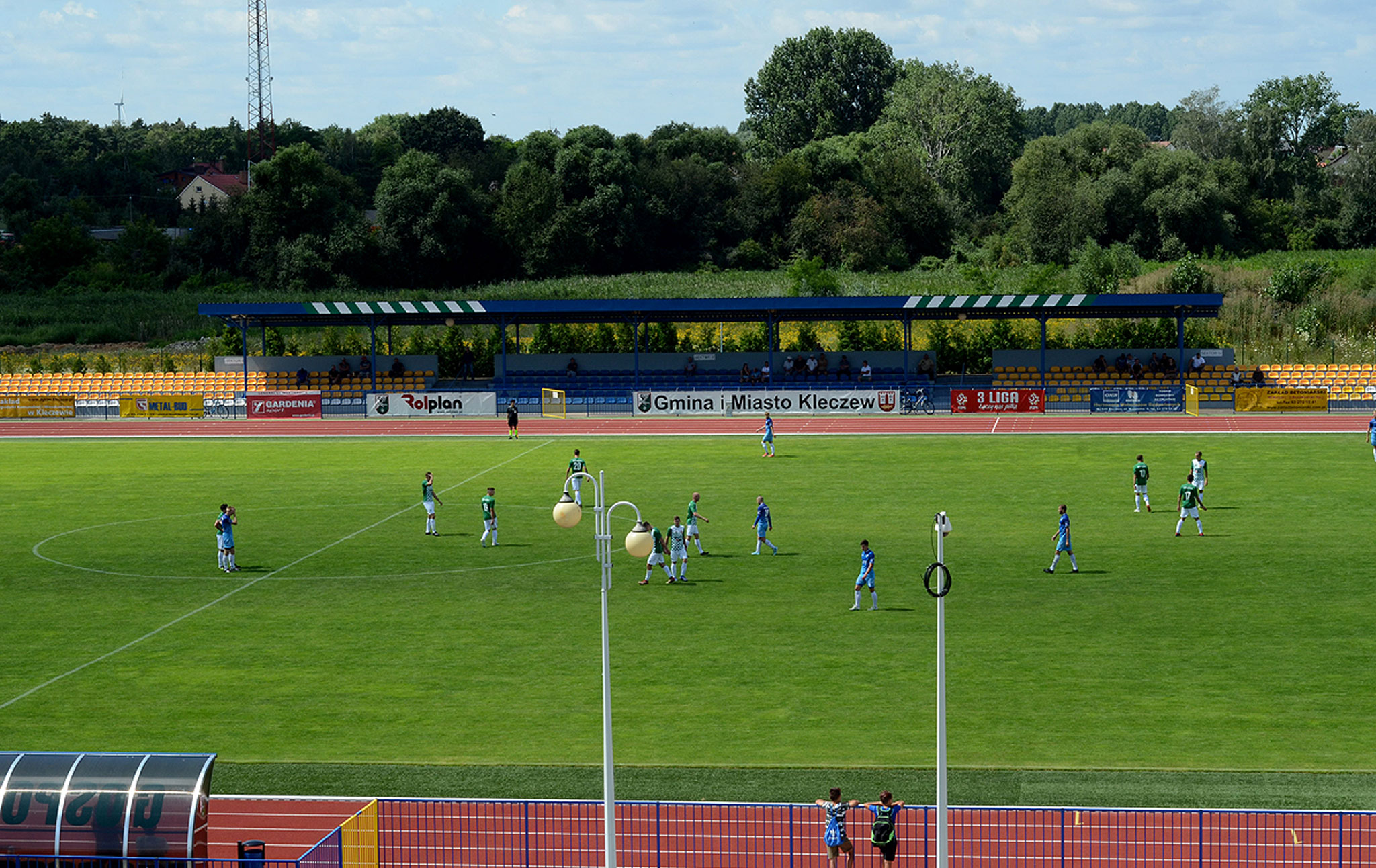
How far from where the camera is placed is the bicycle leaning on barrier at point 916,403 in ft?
212

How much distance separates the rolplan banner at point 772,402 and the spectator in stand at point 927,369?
7866mm

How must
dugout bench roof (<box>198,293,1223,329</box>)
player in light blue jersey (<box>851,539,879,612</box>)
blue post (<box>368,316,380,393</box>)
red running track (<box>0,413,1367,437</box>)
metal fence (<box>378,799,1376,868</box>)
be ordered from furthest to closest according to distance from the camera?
blue post (<box>368,316,380,393</box>)
dugout bench roof (<box>198,293,1223,329</box>)
red running track (<box>0,413,1367,437</box>)
player in light blue jersey (<box>851,539,879,612</box>)
metal fence (<box>378,799,1376,868</box>)

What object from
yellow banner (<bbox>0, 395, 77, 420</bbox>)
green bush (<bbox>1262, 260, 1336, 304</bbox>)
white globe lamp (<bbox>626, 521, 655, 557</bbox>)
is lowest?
yellow banner (<bbox>0, 395, 77, 420</bbox>)

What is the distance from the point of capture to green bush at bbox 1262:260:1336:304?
84562 millimetres

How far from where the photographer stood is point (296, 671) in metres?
23.3

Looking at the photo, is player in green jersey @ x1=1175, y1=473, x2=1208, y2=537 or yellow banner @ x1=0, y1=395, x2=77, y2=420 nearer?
player in green jersey @ x1=1175, y1=473, x2=1208, y2=537

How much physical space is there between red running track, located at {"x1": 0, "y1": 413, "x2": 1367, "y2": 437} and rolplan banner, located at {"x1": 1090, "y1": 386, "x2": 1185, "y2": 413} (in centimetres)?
110

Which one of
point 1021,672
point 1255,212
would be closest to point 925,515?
point 1021,672

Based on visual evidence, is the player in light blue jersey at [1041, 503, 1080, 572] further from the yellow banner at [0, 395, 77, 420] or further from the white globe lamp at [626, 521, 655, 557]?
the yellow banner at [0, 395, 77, 420]

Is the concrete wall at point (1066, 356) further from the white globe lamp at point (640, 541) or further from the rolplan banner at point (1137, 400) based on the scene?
the white globe lamp at point (640, 541)

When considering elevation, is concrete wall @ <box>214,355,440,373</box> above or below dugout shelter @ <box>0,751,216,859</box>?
above

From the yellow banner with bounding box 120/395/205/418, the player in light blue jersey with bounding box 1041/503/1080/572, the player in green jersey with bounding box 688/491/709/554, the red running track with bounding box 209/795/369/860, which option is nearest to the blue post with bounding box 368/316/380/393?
the yellow banner with bounding box 120/395/205/418

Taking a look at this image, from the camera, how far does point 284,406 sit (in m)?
69.4

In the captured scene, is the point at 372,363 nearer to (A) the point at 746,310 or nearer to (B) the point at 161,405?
(B) the point at 161,405
